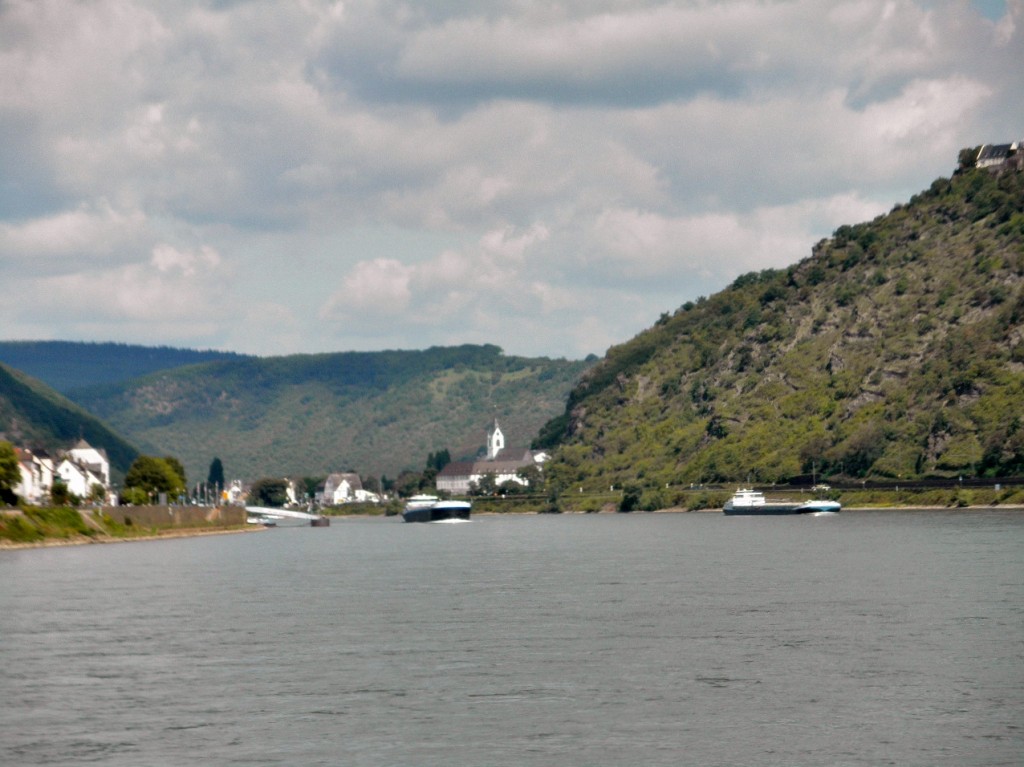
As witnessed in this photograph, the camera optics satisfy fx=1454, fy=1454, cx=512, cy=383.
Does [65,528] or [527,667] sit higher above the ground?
[65,528]

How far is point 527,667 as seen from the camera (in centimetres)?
4406

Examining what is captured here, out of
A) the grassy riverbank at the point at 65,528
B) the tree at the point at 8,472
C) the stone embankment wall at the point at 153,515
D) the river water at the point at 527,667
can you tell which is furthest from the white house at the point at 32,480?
the river water at the point at 527,667

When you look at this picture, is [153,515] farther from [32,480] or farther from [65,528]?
[65,528]

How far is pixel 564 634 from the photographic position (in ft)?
171

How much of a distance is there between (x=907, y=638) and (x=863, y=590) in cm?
1864

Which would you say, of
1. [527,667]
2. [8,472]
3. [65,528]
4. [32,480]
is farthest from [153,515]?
[527,667]

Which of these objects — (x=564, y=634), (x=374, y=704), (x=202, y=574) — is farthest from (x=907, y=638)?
(x=202, y=574)

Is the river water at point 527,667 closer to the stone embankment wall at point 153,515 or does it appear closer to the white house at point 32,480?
the stone embankment wall at point 153,515

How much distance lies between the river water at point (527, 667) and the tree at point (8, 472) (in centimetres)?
5352

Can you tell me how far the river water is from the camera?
32.9 meters

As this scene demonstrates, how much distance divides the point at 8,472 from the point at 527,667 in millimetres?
104038

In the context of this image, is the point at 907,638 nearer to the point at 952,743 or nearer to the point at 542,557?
the point at 952,743

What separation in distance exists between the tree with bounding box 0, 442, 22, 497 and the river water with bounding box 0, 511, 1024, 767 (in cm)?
5352

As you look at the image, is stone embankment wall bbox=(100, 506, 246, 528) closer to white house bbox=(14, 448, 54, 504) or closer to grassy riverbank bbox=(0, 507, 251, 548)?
grassy riverbank bbox=(0, 507, 251, 548)
